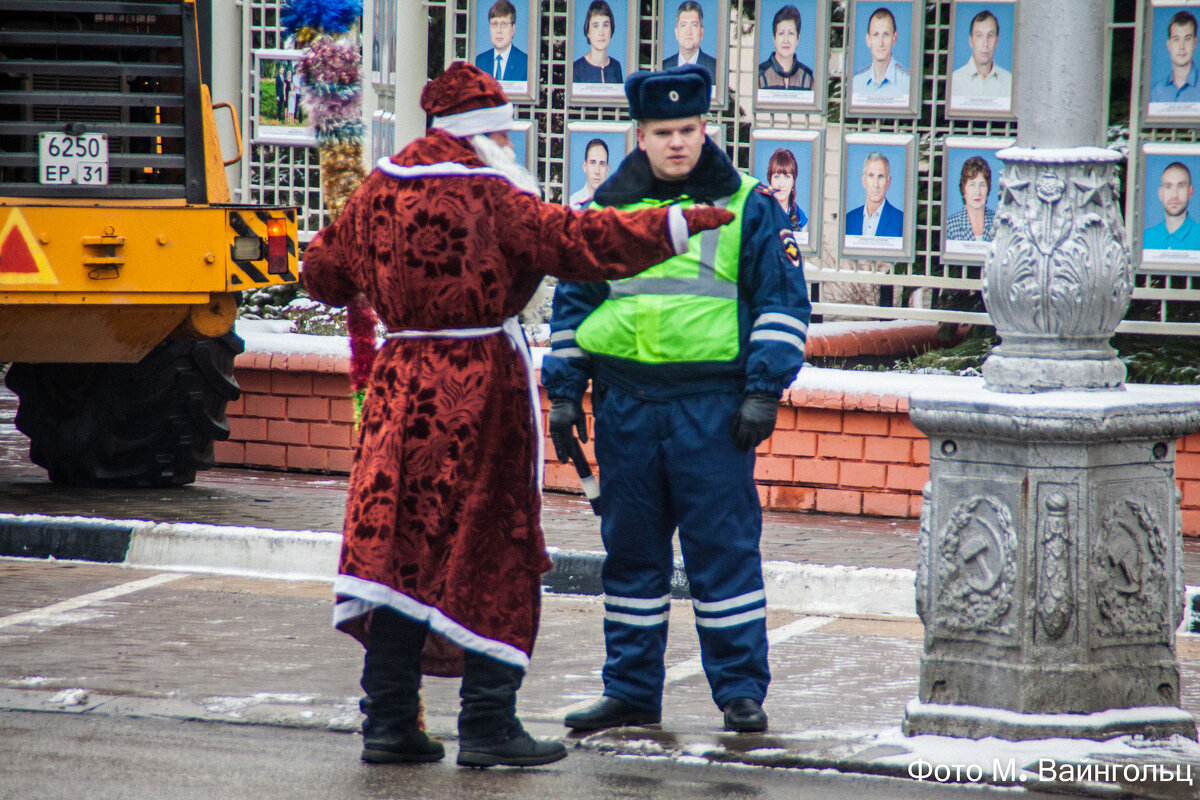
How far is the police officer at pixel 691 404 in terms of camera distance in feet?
15.8

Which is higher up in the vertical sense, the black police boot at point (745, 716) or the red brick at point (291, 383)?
the red brick at point (291, 383)

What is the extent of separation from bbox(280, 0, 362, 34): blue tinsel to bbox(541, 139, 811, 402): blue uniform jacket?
5458mm

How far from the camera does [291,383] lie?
9.22 meters

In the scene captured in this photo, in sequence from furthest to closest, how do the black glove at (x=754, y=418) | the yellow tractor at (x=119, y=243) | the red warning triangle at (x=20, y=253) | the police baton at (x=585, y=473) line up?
the yellow tractor at (x=119, y=243) → the red warning triangle at (x=20, y=253) → the police baton at (x=585, y=473) → the black glove at (x=754, y=418)

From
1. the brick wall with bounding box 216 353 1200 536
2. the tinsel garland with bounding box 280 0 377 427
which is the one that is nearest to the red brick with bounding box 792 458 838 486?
the brick wall with bounding box 216 353 1200 536

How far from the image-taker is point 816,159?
8484mm

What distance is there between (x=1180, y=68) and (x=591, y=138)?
2.86 metres

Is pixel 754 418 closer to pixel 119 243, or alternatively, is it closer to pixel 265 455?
pixel 119 243

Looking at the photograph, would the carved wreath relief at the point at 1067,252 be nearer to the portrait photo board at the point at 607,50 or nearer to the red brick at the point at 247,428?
the portrait photo board at the point at 607,50

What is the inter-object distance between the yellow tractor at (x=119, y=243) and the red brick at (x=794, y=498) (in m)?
2.50

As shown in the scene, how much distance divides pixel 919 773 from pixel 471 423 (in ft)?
4.73

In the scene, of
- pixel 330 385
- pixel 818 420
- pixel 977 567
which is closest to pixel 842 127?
pixel 818 420

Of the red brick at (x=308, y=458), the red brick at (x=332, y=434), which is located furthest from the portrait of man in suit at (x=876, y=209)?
the red brick at (x=308, y=458)

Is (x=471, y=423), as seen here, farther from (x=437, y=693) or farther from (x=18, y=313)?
(x=18, y=313)
